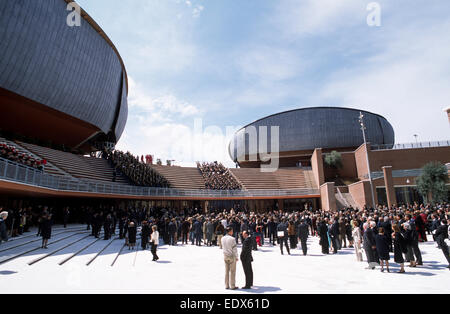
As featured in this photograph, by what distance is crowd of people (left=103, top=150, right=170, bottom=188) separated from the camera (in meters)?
30.7

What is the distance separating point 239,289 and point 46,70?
31.6m

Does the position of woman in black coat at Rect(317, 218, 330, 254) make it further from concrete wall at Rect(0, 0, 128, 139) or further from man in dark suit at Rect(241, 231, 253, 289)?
concrete wall at Rect(0, 0, 128, 139)

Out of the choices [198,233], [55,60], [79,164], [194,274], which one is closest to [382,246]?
[194,274]

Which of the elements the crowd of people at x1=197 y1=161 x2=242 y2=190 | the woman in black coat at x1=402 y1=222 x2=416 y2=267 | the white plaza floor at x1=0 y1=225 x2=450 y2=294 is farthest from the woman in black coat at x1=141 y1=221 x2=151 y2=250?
the crowd of people at x1=197 y1=161 x2=242 y2=190

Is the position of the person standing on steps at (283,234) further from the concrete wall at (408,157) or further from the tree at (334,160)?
the tree at (334,160)

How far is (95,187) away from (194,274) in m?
17.5

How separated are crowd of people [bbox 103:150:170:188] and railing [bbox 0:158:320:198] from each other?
9.03 feet

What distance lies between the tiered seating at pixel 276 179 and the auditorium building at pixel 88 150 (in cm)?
17

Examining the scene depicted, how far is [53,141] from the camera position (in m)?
35.0

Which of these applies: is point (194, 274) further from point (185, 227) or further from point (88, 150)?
point (88, 150)

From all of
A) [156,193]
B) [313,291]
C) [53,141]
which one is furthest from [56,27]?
[313,291]

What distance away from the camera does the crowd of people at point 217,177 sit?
1419 inches

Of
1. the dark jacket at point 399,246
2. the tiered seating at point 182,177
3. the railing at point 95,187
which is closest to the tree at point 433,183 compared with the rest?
the railing at point 95,187
